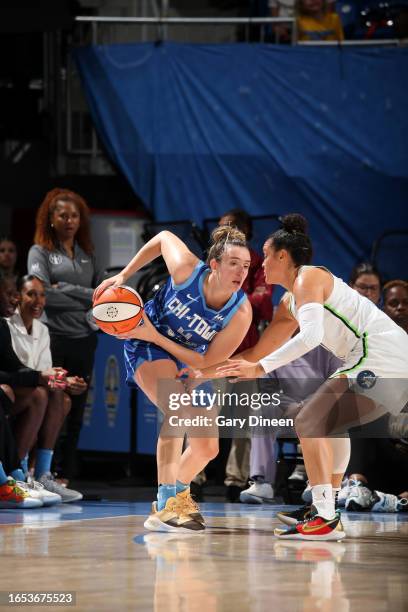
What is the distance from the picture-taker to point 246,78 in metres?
9.76

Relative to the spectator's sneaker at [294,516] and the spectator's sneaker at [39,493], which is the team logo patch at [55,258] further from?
the spectator's sneaker at [294,516]

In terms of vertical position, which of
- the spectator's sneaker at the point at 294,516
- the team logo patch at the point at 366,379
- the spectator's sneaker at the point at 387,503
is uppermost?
the team logo patch at the point at 366,379

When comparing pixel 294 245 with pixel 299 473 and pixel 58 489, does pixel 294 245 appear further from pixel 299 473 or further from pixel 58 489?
pixel 58 489

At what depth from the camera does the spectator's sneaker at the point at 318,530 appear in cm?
534

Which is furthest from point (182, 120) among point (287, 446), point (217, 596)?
point (217, 596)

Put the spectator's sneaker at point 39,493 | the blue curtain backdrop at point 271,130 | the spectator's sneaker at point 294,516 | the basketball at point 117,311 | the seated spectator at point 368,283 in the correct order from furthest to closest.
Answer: the blue curtain backdrop at point 271,130
the seated spectator at point 368,283
the spectator's sneaker at point 39,493
the spectator's sneaker at point 294,516
the basketball at point 117,311

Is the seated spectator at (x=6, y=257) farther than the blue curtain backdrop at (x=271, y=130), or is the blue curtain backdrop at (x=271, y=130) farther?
the blue curtain backdrop at (x=271, y=130)

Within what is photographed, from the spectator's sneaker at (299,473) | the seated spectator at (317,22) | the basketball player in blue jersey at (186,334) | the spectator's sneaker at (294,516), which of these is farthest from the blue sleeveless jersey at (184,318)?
the seated spectator at (317,22)

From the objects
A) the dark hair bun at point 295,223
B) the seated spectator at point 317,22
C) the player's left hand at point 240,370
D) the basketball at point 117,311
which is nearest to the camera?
the player's left hand at point 240,370

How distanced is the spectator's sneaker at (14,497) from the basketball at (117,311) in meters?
1.58

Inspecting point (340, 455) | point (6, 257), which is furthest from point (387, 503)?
point (6, 257)

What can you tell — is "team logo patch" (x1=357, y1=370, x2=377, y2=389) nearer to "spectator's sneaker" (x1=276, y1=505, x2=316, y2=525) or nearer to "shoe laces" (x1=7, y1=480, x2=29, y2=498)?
"spectator's sneaker" (x1=276, y1=505, x2=316, y2=525)

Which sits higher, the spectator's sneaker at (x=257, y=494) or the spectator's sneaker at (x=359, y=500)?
A: the spectator's sneaker at (x=359, y=500)

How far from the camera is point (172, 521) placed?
18.2 ft
